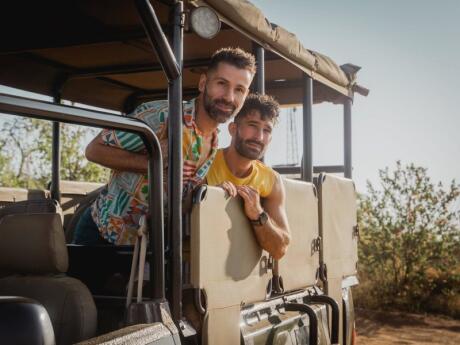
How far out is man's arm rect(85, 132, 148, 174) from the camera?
265 centimetres

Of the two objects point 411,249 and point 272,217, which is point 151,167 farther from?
point 411,249

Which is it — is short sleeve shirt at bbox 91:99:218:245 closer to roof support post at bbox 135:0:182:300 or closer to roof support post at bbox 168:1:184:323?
roof support post at bbox 168:1:184:323

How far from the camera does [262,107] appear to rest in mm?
3473

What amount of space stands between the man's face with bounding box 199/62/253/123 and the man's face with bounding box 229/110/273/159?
1.05ft

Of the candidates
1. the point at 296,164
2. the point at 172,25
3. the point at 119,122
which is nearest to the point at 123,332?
the point at 119,122

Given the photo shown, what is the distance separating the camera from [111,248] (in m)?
2.81

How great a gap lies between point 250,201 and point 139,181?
0.48 m

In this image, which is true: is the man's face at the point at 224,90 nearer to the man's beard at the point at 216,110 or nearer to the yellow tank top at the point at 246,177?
the man's beard at the point at 216,110

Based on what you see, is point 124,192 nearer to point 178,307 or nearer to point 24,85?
point 178,307

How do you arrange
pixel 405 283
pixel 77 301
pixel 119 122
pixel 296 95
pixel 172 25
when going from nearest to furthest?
pixel 119 122
pixel 77 301
pixel 172 25
pixel 296 95
pixel 405 283

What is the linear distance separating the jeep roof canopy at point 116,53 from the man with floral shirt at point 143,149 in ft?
0.80

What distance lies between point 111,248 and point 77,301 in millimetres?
623

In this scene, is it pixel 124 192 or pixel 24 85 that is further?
pixel 24 85

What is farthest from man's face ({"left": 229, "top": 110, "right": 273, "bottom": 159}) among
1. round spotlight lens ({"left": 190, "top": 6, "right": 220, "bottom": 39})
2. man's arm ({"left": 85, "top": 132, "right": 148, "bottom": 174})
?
round spotlight lens ({"left": 190, "top": 6, "right": 220, "bottom": 39})
